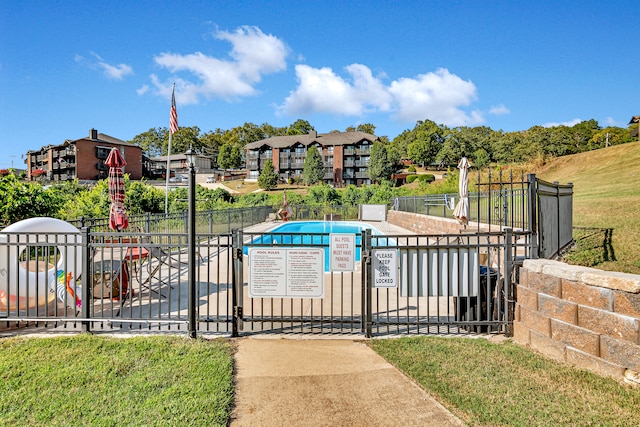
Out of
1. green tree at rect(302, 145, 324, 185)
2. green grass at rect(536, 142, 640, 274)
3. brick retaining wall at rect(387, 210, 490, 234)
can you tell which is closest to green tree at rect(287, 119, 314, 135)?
green tree at rect(302, 145, 324, 185)

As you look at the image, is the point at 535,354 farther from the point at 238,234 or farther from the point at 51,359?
the point at 51,359

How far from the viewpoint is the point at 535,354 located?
14.4ft

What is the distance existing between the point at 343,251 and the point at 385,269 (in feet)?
2.06

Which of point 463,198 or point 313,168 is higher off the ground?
point 313,168

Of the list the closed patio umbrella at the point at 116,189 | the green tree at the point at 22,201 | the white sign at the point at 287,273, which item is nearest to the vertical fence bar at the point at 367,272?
the white sign at the point at 287,273

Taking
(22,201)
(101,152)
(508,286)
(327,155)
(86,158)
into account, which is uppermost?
(327,155)

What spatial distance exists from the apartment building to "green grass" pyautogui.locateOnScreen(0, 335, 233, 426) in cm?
6475

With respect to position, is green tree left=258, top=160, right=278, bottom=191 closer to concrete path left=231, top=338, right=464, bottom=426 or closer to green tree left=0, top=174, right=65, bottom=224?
green tree left=0, top=174, right=65, bottom=224

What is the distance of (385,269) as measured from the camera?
5168 millimetres

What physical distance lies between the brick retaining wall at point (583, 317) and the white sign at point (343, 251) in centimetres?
220

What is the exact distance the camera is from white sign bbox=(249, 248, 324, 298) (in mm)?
5094

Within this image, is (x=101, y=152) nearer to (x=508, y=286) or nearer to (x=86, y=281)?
(x=86, y=281)

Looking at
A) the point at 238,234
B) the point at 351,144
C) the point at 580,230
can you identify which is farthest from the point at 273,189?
the point at 238,234

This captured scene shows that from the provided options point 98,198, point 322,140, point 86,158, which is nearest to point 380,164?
point 322,140
